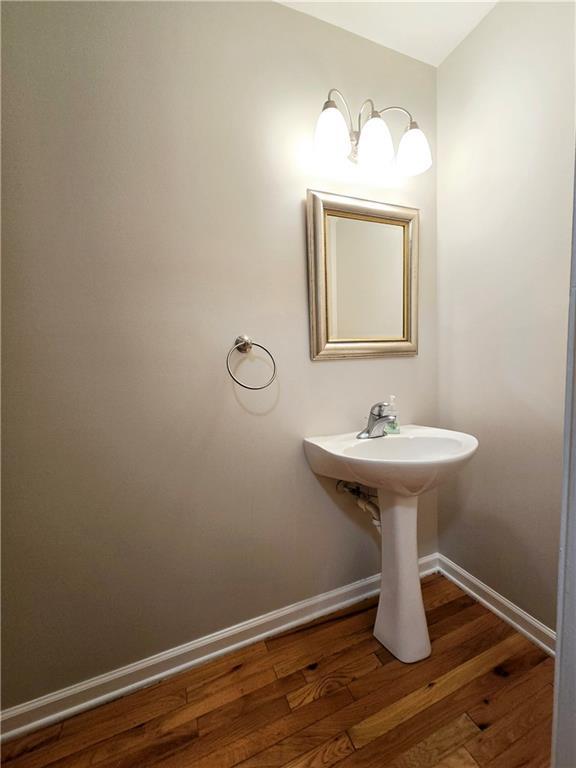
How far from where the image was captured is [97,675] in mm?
1052

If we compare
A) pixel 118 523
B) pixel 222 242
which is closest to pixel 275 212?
pixel 222 242

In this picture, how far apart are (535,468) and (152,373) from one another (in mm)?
1411

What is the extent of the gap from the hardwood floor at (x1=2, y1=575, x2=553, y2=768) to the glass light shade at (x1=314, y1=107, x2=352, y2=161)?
1.85 meters

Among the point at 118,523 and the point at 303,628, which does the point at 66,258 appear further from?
the point at 303,628

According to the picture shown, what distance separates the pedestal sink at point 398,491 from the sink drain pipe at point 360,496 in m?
0.09

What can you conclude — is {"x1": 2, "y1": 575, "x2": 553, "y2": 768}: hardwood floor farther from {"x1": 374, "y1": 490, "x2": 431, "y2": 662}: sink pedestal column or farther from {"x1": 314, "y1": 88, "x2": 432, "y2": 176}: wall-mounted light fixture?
{"x1": 314, "y1": 88, "x2": 432, "y2": 176}: wall-mounted light fixture

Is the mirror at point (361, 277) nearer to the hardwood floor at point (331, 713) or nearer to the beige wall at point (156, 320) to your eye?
the beige wall at point (156, 320)

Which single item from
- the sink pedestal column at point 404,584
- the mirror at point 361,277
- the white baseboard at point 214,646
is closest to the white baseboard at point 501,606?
the white baseboard at point 214,646

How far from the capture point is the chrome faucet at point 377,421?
1.28m

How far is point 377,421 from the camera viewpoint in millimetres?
1276

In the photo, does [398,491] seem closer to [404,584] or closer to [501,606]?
[404,584]

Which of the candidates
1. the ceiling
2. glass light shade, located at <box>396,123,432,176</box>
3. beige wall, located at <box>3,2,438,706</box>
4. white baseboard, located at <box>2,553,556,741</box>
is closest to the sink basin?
beige wall, located at <box>3,2,438,706</box>

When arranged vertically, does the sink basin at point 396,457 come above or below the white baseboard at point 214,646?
above

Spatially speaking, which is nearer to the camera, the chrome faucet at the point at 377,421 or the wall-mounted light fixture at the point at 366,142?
the wall-mounted light fixture at the point at 366,142
